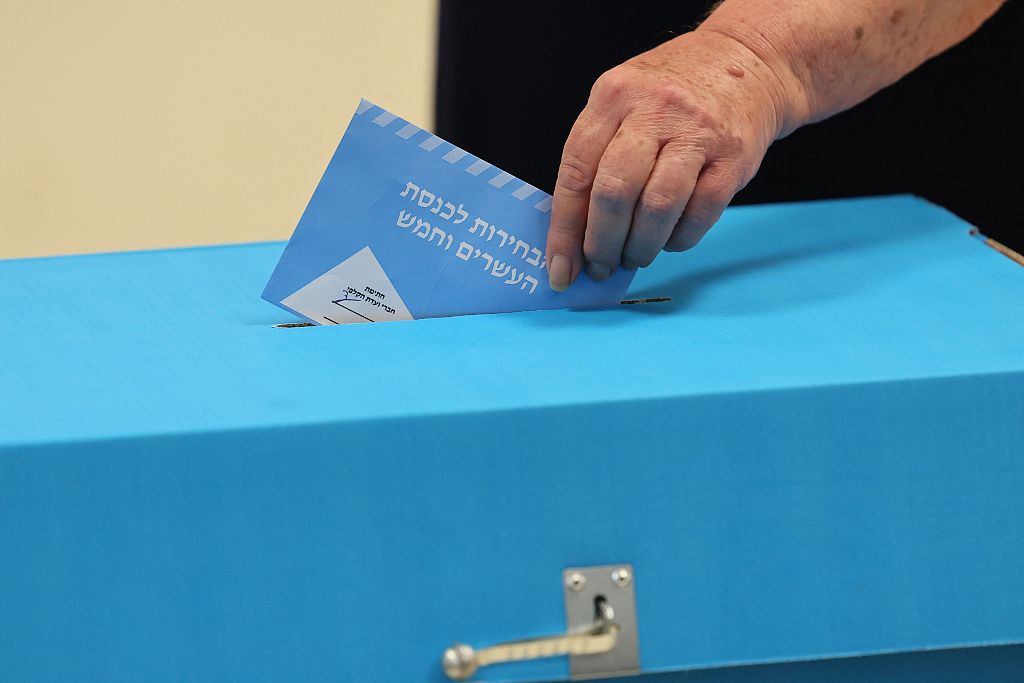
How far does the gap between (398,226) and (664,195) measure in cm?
17

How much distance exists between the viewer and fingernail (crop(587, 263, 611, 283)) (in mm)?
802

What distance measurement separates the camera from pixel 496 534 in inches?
25.4

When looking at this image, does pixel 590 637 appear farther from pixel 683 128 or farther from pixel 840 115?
pixel 840 115

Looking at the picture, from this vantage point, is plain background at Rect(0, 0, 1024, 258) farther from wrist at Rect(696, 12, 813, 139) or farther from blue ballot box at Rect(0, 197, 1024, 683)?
blue ballot box at Rect(0, 197, 1024, 683)

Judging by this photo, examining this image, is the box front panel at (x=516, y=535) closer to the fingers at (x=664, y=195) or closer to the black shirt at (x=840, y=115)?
the fingers at (x=664, y=195)

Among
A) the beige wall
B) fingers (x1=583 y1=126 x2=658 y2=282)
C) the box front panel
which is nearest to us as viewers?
the box front panel

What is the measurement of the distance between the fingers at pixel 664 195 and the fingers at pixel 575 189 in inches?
1.4

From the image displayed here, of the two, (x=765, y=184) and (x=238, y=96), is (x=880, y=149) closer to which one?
(x=765, y=184)

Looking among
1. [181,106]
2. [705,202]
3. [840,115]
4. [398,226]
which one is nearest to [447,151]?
[398,226]

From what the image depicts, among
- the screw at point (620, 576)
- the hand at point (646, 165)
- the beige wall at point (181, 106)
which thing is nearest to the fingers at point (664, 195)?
the hand at point (646, 165)

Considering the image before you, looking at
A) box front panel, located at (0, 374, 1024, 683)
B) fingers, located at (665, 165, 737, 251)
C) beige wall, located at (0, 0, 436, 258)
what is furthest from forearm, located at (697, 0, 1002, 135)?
beige wall, located at (0, 0, 436, 258)

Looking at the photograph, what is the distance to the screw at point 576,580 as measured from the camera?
2.15 ft

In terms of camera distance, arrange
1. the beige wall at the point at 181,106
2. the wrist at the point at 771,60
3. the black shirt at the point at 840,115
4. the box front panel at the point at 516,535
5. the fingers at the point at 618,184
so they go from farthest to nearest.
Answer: the beige wall at the point at 181,106, the black shirt at the point at 840,115, the wrist at the point at 771,60, the fingers at the point at 618,184, the box front panel at the point at 516,535

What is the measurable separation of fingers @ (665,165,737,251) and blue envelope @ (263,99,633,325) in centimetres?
10
